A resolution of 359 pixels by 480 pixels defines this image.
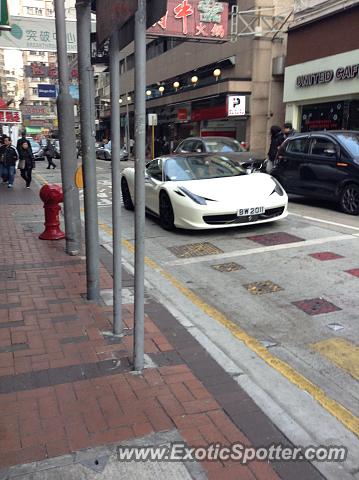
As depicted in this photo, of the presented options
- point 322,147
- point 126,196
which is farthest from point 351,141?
point 126,196

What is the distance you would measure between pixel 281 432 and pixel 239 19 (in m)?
26.9

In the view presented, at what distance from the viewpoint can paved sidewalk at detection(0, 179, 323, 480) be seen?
263 centimetres

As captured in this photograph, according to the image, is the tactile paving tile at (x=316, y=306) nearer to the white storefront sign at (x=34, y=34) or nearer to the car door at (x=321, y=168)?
the car door at (x=321, y=168)

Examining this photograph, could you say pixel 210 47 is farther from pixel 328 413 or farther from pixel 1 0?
pixel 328 413

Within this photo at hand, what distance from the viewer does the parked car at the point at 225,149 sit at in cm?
1433

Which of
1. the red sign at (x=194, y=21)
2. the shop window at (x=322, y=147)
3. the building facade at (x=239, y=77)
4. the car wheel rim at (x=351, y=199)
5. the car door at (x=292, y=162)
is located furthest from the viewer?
the building facade at (x=239, y=77)

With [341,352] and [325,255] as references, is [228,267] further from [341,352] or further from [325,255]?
[341,352]

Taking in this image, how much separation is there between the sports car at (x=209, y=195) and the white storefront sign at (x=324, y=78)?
508 inches

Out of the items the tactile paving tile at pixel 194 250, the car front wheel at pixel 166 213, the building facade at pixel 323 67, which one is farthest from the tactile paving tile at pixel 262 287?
Result: the building facade at pixel 323 67

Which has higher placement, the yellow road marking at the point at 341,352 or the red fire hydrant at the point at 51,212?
the red fire hydrant at the point at 51,212

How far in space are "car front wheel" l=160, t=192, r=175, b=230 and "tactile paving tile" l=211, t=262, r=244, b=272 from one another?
2114 millimetres

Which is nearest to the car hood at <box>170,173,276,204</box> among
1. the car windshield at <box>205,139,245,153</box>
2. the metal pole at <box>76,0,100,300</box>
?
the metal pole at <box>76,0,100,300</box>

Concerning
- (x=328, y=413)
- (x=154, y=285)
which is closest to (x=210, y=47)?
(x=154, y=285)

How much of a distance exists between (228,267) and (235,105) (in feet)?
72.2
